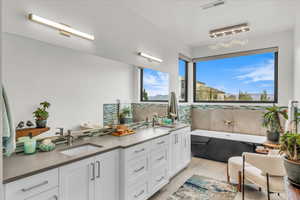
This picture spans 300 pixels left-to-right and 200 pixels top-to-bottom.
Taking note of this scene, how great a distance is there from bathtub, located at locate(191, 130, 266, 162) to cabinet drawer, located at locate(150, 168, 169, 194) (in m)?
1.61

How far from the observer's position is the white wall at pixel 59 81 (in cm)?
164

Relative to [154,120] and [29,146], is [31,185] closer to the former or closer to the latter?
[29,146]

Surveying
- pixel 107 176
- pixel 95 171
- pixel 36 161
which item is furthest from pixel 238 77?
pixel 36 161

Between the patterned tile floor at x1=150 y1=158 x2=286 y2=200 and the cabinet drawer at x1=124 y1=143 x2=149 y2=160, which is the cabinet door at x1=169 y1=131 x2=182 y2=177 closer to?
the patterned tile floor at x1=150 y1=158 x2=286 y2=200

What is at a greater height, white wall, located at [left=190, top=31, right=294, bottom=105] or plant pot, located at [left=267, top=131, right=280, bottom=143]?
white wall, located at [left=190, top=31, right=294, bottom=105]

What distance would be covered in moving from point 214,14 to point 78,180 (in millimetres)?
3030

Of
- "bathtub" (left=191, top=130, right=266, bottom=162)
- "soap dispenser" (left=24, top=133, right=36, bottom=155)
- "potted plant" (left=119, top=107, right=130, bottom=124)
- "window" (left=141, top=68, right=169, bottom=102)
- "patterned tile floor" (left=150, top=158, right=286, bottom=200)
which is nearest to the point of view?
"soap dispenser" (left=24, top=133, right=36, bottom=155)

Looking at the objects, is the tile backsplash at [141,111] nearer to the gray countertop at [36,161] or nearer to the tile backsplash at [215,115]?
the tile backsplash at [215,115]

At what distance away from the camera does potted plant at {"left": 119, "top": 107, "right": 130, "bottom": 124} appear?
2.73m

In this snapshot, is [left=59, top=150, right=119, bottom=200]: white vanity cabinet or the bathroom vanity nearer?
the bathroom vanity

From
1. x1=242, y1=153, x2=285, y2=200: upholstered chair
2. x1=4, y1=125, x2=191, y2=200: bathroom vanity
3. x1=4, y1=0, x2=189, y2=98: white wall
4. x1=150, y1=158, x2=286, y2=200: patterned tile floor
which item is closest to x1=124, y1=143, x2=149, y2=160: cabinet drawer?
x1=4, y1=125, x2=191, y2=200: bathroom vanity

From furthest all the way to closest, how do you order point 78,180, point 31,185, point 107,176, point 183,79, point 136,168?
point 183,79 < point 136,168 < point 107,176 < point 78,180 < point 31,185

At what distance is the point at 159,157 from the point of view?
8.13ft

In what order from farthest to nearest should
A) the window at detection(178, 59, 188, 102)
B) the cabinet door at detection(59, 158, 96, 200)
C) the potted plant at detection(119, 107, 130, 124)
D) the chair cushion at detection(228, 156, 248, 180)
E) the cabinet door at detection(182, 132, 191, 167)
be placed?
the window at detection(178, 59, 188, 102) < the cabinet door at detection(182, 132, 191, 167) < the potted plant at detection(119, 107, 130, 124) < the chair cushion at detection(228, 156, 248, 180) < the cabinet door at detection(59, 158, 96, 200)
